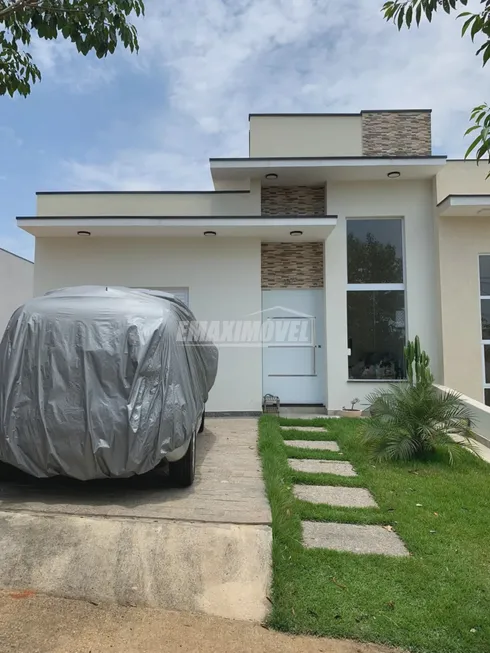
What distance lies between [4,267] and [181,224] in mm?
13832

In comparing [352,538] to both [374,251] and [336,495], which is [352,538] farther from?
[374,251]

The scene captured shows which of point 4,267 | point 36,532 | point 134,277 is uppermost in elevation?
point 4,267

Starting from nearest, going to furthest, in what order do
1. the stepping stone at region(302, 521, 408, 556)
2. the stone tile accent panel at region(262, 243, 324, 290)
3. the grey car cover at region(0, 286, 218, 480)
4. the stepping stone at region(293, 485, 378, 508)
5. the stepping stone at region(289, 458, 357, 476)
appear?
1. the stepping stone at region(302, 521, 408, 556)
2. the grey car cover at region(0, 286, 218, 480)
3. the stepping stone at region(293, 485, 378, 508)
4. the stepping stone at region(289, 458, 357, 476)
5. the stone tile accent panel at region(262, 243, 324, 290)

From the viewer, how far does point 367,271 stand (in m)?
9.14

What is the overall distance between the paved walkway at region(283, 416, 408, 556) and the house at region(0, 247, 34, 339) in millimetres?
16325

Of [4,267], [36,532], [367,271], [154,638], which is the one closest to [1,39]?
[36,532]

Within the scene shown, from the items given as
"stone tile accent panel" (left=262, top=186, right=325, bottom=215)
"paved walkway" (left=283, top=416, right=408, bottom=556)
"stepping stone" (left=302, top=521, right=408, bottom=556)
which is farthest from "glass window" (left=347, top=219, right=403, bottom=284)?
"stepping stone" (left=302, top=521, right=408, bottom=556)

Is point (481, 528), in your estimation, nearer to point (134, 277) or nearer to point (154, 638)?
point (154, 638)

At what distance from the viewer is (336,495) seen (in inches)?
182

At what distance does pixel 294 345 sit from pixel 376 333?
1.75m

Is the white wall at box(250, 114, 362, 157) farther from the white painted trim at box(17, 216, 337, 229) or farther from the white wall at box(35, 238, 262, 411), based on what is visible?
the white wall at box(35, 238, 262, 411)

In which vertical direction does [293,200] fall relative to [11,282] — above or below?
above

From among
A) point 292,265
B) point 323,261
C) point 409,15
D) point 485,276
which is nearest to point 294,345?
point 292,265

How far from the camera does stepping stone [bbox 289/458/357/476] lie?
5398 millimetres
